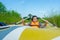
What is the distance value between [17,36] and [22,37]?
0.22ft

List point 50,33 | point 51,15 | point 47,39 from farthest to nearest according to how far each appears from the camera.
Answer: point 51,15
point 50,33
point 47,39

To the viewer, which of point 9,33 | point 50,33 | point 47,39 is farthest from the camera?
point 9,33

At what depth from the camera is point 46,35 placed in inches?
88.4

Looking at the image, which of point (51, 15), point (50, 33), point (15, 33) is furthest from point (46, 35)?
point (51, 15)

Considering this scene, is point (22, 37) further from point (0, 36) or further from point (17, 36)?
point (0, 36)

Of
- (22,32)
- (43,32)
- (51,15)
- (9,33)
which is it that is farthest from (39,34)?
(51,15)

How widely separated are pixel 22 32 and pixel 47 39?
1.19 ft

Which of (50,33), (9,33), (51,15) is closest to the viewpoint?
(50,33)

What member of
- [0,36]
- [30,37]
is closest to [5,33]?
[0,36]

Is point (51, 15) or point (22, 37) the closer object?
point (22, 37)

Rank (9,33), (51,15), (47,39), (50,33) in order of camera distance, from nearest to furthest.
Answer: (47,39) → (50,33) → (9,33) → (51,15)

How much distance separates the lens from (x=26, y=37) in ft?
7.38

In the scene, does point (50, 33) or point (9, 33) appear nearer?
point (50, 33)

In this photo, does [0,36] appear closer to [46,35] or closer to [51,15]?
[46,35]
